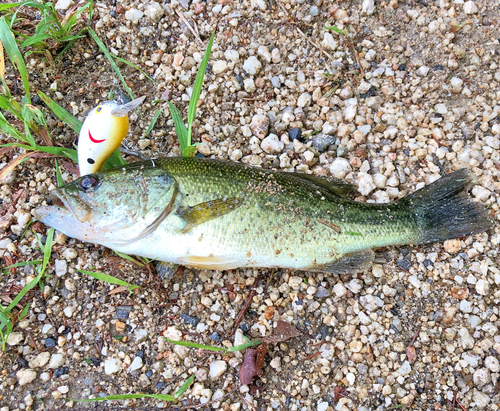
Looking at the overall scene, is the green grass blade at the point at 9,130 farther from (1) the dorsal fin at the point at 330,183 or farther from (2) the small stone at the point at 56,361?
(1) the dorsal fin at the point at 330,183

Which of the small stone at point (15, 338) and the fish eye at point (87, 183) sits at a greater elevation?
the fish eye at point (87, 183)

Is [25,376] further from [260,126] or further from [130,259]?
[260,126]

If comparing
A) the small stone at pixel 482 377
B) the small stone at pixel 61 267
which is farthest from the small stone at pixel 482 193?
the small stone at pixel 61 267

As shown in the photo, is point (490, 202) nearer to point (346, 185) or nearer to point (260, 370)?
point (346, 185)

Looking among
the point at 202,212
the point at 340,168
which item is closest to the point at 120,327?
the point at 202,212

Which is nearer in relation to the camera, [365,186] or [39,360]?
[39,360]

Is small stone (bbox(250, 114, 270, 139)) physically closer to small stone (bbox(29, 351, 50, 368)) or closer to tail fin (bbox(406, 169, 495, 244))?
tail fin (bbox(406, 169, 495, 244))
